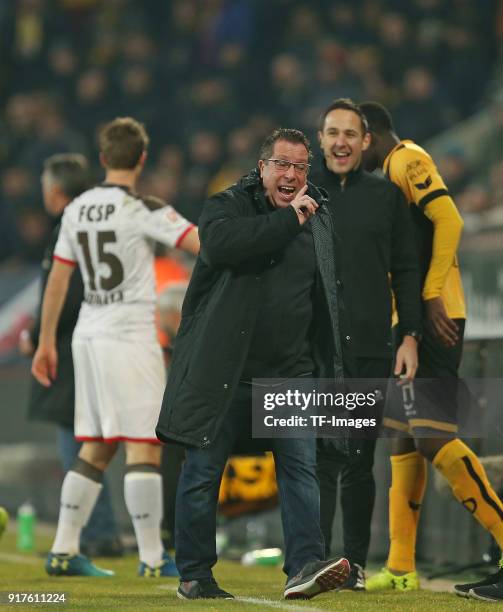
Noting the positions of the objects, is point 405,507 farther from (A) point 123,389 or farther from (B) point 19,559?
(B) point 19,559

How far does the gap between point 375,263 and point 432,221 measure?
0.35 m

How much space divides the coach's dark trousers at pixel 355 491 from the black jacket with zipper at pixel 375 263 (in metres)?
0.09

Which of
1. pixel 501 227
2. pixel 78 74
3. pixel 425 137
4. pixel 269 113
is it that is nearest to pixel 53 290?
pixel 501 227

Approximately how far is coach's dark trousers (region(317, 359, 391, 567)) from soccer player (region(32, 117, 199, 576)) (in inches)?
40.8

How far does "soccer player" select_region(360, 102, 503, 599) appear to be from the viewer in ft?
20.4

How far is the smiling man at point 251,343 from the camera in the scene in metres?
5.54

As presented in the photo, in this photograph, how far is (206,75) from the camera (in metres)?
16.7

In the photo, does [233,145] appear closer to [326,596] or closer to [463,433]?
[463,433]

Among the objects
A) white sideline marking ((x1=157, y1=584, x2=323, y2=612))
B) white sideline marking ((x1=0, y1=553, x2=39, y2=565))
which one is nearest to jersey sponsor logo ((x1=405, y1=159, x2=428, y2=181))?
white sideline marking ((x1=157, y1=584, x2=323, y2=612))

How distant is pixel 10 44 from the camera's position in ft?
56.2

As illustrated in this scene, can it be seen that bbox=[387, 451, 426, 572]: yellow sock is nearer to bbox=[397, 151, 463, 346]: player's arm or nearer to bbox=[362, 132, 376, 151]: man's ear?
bbox=[397, 151, 463, 346]: player's arm

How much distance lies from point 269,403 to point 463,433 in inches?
81.1

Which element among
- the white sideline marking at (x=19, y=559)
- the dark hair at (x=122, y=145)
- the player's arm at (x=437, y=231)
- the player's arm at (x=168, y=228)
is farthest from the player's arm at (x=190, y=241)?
the white sideline marking at (x=19, y=559)

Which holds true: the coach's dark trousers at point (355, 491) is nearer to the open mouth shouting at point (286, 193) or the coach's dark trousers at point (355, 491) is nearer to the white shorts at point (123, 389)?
the open mouth shouting at point (286, 193)
